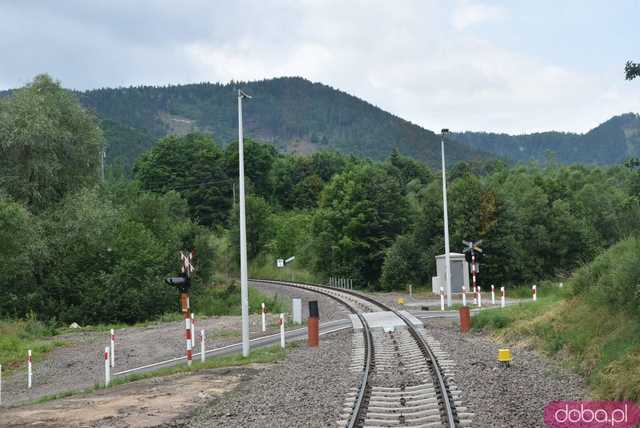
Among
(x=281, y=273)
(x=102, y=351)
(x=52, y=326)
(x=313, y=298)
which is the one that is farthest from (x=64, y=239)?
(x=281, y=273)

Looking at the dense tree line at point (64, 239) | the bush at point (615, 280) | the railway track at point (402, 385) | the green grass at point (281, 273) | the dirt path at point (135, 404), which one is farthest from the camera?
the green grass at point (281, 273)

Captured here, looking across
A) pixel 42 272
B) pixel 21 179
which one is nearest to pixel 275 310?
pixel 42 272

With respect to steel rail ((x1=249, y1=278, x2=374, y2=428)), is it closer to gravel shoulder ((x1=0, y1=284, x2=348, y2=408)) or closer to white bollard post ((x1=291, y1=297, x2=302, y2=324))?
white bollard post ((x1=291, y1=297, x2=302, y2=324))

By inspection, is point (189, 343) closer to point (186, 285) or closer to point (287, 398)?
point (186, 285)

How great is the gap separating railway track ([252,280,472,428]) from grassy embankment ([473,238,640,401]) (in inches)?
92.6

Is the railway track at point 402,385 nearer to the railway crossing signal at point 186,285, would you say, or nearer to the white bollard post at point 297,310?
the railway crossing signal at point 186,285

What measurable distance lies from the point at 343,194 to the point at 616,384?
2401 inches

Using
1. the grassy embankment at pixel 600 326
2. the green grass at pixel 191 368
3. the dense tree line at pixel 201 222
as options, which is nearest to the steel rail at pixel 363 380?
the green grass at pixel 191 368

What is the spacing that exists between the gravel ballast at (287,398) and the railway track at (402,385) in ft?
1.05

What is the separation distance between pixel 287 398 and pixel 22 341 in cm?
2133

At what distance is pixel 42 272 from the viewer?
41.0 metres

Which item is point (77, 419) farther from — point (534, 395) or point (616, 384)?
point (616, 384)
